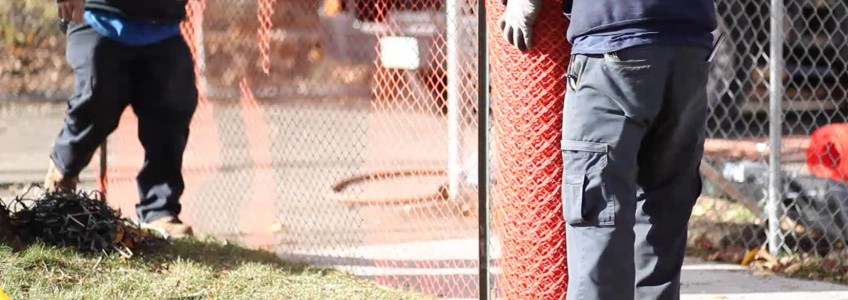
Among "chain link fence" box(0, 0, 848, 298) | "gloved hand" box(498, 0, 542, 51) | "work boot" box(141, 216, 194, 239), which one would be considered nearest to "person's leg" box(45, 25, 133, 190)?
"work boot" box(141, 216, 194, 239)

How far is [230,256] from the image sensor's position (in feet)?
18.8

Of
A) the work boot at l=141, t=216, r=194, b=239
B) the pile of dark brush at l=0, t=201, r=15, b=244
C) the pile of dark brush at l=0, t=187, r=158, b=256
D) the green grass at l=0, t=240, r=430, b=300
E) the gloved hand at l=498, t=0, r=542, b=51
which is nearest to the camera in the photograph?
the gloved hand at l=498, t=0, r=542, b=51

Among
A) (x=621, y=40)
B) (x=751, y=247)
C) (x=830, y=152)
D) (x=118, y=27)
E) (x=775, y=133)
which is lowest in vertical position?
(x=751, y=247)

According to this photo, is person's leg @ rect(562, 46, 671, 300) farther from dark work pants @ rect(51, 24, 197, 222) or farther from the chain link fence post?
dark work pants @ rect(51, 24, 197, 222)

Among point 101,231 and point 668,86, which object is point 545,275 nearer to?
point 668,86

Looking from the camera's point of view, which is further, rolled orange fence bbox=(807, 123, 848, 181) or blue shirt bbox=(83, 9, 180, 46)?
rolled orange fence bbox=(807, 123, 848, 181)

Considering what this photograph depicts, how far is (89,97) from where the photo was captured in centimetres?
606

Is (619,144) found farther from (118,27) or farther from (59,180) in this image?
(59,180)

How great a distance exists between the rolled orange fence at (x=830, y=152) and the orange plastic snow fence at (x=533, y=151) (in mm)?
2885

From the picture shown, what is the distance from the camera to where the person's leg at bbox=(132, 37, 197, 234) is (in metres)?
6.23

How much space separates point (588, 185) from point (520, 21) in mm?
561

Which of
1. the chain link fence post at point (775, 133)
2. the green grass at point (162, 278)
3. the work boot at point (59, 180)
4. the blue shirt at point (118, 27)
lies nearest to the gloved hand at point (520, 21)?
the green grass at point (162, 278)

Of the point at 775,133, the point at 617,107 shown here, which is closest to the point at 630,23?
the point at 617,107

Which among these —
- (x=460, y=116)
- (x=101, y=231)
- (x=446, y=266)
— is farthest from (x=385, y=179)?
(x=101, y=231)
